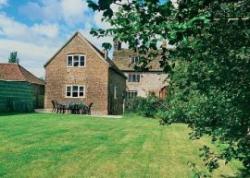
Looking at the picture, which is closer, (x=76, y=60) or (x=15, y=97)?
(x=15, y=97)

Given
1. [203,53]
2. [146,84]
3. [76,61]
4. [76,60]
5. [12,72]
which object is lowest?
[203,53]

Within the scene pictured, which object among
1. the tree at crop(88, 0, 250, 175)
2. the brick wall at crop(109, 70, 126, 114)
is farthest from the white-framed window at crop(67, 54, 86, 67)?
the tree at crop(88, 0, 250, 175)

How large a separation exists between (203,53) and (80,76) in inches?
1666

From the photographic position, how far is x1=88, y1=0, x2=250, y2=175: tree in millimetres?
5008

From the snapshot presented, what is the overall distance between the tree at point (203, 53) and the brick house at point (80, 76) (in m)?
38.2

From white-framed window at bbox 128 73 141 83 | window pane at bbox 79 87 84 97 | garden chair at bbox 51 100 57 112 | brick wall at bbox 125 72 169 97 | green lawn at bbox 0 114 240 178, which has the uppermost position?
white-framed window at bbox 128 73 141 83

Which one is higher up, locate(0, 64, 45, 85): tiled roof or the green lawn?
locate(0, 64, 45, 85): tiled roof

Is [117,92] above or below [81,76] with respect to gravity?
below

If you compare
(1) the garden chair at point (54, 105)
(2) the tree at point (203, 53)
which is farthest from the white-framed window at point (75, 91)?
(2) the tree at point (203, 53)

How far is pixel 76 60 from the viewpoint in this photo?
1941 inches

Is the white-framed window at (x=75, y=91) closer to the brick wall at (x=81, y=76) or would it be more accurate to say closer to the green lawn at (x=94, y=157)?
the brick wall at (x=81, y=76)

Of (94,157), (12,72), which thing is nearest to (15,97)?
(12,72)

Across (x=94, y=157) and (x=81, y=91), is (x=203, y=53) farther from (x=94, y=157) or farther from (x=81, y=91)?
(x=81, y=91)

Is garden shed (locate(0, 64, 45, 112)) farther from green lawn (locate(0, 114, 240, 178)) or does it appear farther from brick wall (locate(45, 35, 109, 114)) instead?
green lawn (locate(0, 114, 240, 178))
